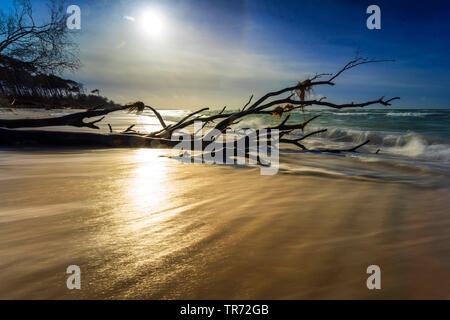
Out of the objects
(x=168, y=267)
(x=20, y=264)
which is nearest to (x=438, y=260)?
(x=168, y=267)

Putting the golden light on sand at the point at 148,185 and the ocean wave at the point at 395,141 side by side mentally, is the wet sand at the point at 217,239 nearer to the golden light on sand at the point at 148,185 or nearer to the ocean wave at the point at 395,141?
the golden light on sand at the point at 148,185

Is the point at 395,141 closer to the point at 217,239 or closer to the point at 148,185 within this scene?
the point at 148,185

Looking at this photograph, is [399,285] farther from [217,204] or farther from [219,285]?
[217,204]

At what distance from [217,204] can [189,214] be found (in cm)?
29

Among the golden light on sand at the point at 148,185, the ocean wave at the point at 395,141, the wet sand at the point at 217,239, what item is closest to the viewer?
the wet sand at the point at 217,239

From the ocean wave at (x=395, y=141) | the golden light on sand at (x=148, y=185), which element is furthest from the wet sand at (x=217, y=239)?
the ocean wave at (x=395, y=141)

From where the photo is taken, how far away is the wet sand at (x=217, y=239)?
100 cm

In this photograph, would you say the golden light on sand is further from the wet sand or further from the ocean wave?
the ocean wave

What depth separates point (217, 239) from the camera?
1.38 metres

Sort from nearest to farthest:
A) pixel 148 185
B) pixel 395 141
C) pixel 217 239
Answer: pixel 217 239
pixel 148 185
pixel 395 141

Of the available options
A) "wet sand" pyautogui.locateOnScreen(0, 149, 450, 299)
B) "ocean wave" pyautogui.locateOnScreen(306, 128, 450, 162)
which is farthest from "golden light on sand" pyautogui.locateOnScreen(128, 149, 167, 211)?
"ocean wave" pyautogui.locateOnScreen(306, 128, 450, 162)

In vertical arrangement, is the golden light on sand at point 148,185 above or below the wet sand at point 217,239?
above

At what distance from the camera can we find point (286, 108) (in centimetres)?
508

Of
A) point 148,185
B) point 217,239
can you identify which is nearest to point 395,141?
point 148,185
